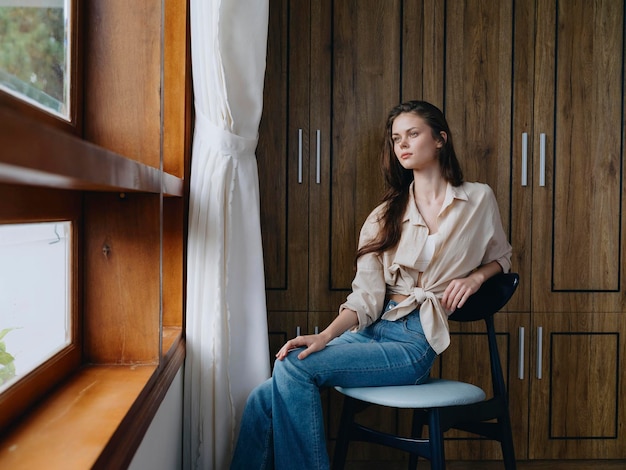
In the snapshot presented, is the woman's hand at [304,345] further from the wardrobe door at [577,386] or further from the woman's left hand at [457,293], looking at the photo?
the wardrobe door at [577,386]

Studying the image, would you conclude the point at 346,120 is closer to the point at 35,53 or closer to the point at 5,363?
the point at 35,53

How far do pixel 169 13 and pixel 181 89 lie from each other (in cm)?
24

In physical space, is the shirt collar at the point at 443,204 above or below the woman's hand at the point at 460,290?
above

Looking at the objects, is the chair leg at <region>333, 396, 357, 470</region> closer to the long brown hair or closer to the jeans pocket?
the jeans pocket

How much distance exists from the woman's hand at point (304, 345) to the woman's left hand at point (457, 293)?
1.33 feet

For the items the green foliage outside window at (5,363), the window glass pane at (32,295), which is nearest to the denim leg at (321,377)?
the window glass pane at (32,295)

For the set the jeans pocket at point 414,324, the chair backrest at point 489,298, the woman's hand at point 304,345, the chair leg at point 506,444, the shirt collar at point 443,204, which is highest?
the shirt collar at point 443,204

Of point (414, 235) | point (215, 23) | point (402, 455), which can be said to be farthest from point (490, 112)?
point (402, 455)

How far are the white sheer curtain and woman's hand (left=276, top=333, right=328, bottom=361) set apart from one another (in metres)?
0.20

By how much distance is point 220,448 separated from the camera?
5.78 ft

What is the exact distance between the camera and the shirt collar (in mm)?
1930

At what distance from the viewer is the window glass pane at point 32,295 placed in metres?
0.89

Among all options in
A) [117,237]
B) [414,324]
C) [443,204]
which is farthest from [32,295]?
[443,204]

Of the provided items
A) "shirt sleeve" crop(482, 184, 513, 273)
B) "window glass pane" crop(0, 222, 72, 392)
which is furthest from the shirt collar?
"window glass pane" crop(0, 222, 72, 392)
